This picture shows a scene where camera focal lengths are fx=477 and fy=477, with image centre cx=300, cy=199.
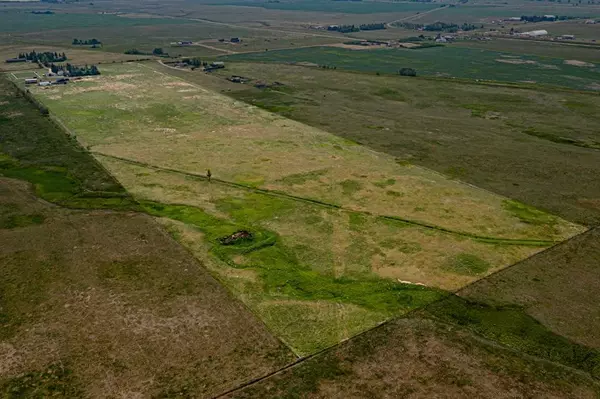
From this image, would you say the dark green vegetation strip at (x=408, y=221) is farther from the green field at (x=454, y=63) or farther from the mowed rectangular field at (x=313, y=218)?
the green field at (x=454, y=63)

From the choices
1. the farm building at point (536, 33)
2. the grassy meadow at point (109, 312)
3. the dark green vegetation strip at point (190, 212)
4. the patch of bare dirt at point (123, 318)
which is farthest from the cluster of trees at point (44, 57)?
the farm building at point (536, 33)

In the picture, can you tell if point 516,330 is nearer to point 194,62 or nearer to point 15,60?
point 194,62

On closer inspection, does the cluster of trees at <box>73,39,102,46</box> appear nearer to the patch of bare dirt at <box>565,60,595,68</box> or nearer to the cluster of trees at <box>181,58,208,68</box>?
the cluster of trees at <box>181,58,208,68</box>

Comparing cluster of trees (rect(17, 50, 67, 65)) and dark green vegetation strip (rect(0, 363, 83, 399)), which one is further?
cluster of trees (rect(17, 50, 67, 65))

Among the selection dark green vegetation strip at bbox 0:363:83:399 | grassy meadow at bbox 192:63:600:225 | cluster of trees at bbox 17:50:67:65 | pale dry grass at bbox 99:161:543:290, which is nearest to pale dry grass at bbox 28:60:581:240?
pale dry grass at bbox 99:161:543:290

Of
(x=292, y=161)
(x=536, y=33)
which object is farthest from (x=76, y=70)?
(x=536, y=33)

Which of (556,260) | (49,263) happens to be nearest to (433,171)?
(556,260)

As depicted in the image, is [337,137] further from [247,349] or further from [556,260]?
[247,349]
